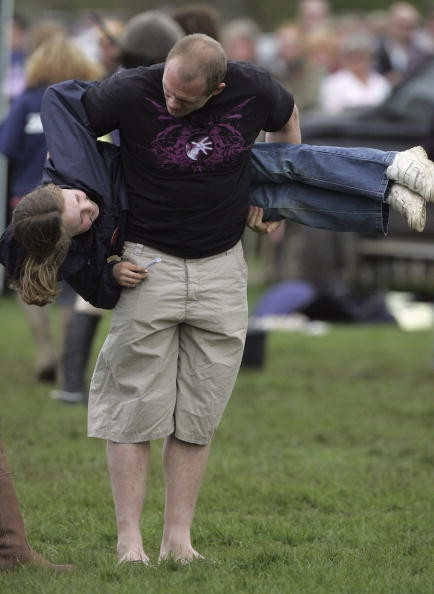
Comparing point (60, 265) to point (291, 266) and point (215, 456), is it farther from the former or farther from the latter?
point (291, 266)

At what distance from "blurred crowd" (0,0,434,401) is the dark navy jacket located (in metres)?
Answer: 2.28

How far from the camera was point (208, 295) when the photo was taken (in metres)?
4.82

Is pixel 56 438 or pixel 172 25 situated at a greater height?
pixel 172 25

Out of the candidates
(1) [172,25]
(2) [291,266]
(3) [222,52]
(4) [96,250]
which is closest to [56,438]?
(1) [172,25]

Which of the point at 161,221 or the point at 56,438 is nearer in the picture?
the point at 161,221

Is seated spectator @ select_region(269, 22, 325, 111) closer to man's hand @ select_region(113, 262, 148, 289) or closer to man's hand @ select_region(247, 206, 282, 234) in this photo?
man's hand @ select_region(247, 206, 282, 234)

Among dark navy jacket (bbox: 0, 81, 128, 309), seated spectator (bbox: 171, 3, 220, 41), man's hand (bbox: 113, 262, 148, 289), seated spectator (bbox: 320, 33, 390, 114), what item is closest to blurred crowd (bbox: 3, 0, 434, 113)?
seated spectator (bbox: 320, 33, 390, 114)

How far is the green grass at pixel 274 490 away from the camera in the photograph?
4.72 metres

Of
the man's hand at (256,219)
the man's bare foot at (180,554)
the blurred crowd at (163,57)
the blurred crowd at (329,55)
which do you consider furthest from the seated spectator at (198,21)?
the blurred crowd at (329,55)

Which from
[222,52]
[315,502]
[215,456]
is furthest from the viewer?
[215,456]

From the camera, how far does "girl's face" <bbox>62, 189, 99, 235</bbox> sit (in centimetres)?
455

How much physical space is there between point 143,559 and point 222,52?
1911 mm

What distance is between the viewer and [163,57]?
6.90m

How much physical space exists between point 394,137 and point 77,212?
913 centimetres
